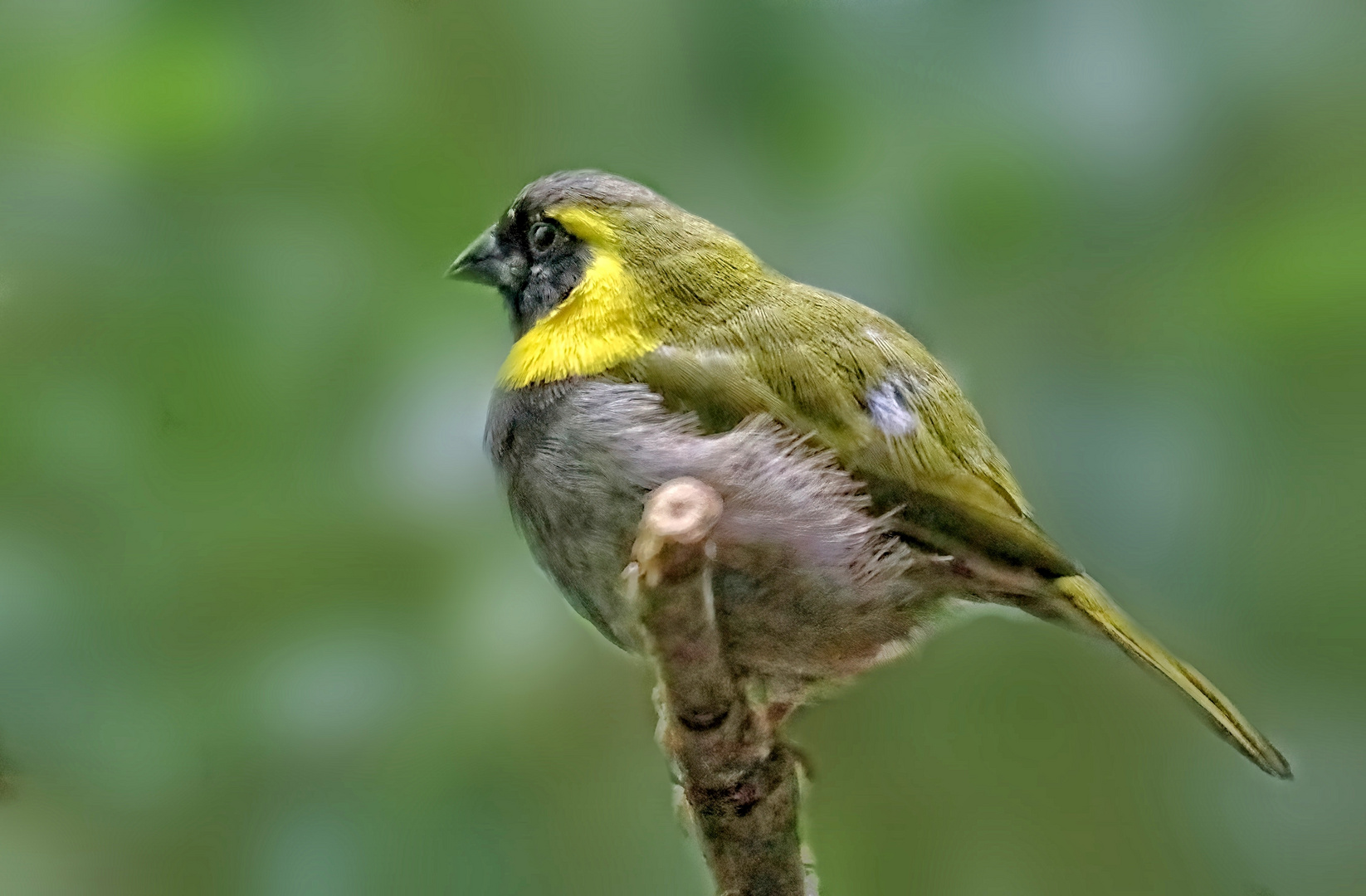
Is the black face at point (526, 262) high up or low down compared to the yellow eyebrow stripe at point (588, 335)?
up

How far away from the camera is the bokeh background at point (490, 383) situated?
1.67 metres

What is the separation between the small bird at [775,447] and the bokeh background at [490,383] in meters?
0.35

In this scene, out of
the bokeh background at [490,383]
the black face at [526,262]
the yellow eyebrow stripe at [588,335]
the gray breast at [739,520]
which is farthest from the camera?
the bokeh background at [490,383]

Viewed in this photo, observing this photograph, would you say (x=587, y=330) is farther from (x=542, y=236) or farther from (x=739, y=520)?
(x=739, y=520)

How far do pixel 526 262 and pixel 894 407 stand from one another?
549 mm

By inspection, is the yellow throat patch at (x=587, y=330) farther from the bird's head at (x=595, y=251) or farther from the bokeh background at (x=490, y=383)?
the bokeh background at (x=490, y=383)

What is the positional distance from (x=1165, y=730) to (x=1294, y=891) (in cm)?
29

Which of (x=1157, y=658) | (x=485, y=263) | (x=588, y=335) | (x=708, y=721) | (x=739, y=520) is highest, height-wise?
(x=485, y=263)

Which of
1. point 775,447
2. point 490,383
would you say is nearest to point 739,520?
point 775,447

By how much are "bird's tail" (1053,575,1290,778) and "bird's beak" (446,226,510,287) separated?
83 centimetres

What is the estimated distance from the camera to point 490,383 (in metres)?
1.69

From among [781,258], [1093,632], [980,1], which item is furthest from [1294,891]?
[980,1]

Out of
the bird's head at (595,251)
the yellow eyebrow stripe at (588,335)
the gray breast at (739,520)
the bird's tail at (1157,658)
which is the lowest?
the bird's tail at (1157,658)

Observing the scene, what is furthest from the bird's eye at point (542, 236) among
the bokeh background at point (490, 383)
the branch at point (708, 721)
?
the branch at point (708, 721)
